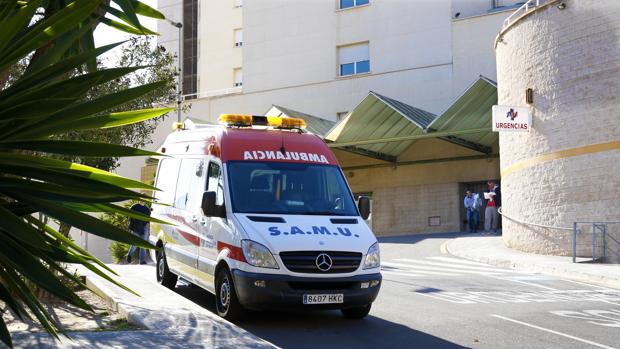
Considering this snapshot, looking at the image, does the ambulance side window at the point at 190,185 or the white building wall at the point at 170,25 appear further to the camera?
the white building wall at the point at 170,25

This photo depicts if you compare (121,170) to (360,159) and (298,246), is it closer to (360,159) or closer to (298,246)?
(360,159)

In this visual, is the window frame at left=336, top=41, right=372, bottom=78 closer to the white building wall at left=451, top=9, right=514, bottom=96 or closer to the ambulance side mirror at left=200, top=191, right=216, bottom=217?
the white building wall at left=451, top=9, right=514, bottom=96

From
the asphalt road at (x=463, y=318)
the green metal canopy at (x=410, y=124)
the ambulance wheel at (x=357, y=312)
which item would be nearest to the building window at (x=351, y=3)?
the green metal canopy at (x=410, y=124)

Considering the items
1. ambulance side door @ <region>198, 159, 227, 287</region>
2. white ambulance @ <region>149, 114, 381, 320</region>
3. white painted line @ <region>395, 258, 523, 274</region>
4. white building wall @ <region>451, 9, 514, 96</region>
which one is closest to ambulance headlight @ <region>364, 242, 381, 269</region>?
white ambulance @ <region>149, 114, 381, 320</region>

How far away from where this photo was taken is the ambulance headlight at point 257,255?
8578mm

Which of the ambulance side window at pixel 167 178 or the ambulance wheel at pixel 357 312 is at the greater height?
the ambulance side window at pixel 167 178

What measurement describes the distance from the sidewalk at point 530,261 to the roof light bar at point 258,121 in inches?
317

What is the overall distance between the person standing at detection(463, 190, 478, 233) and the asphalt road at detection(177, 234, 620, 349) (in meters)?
13.3

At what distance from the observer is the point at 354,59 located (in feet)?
124

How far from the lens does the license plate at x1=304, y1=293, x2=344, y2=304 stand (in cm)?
865

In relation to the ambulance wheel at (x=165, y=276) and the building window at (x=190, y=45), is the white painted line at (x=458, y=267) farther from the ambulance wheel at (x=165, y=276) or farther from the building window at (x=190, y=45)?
the building window at (x=190, y=45)

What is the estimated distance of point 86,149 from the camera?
445 centimetres

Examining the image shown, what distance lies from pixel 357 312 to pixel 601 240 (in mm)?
12032

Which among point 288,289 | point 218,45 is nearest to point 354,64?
point 218,45
